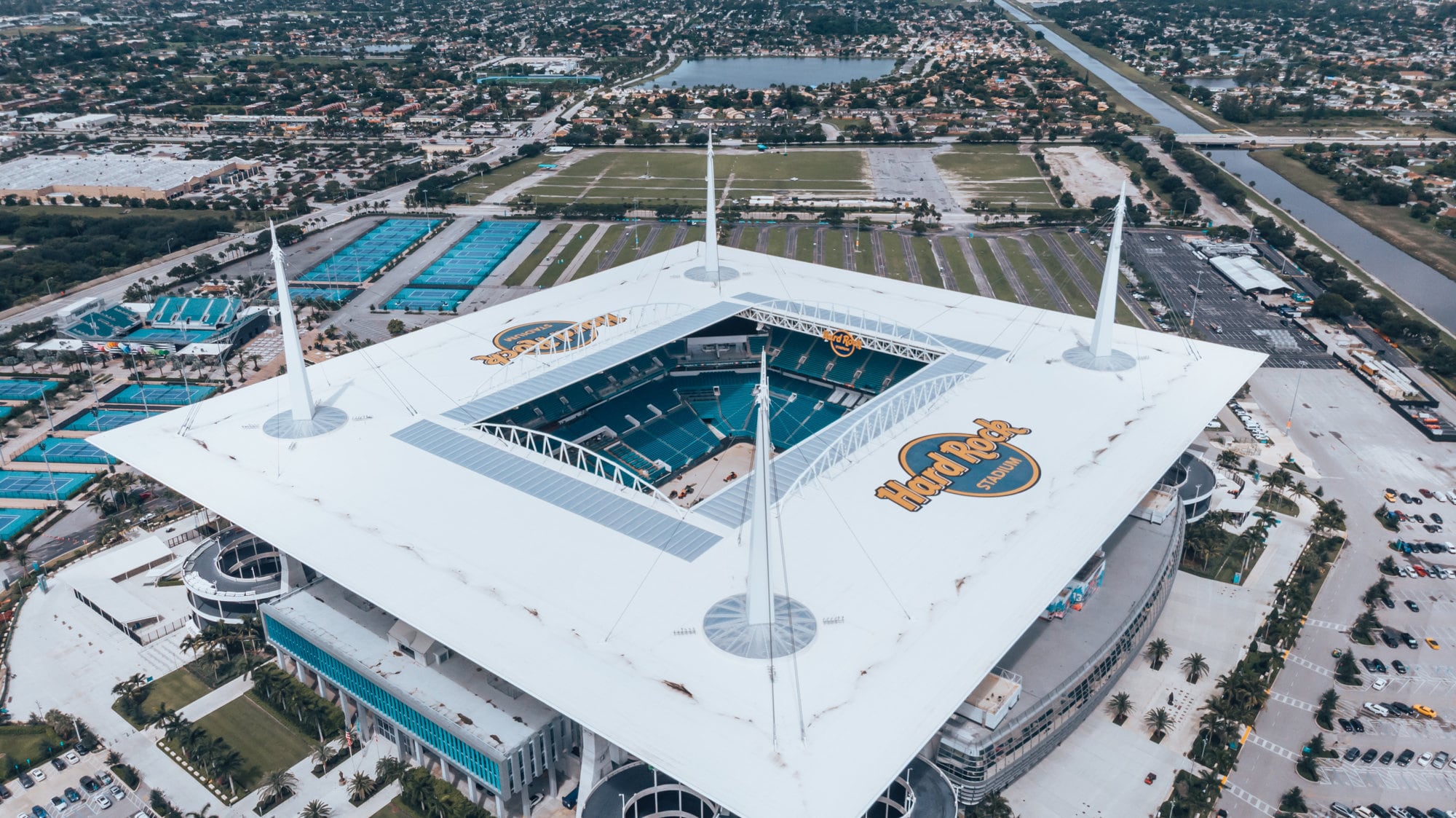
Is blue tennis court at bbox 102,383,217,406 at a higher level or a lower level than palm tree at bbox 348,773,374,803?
higher

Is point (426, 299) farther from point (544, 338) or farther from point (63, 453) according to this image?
point (544, 338)

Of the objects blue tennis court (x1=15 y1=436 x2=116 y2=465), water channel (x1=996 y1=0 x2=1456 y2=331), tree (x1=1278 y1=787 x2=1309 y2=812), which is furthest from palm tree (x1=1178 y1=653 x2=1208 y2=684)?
blue tennis court (x1=15 y1=436 x2=116 y2=465)

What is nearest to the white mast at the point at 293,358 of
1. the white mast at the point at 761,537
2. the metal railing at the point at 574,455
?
the metal railing at the point at 574,455

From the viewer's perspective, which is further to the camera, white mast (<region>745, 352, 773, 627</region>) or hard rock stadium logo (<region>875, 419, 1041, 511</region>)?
hard rock stadium logo (<region>875, 419, 1041, 511</region>)

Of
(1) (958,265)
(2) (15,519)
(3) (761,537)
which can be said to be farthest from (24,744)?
(1) (958,265)

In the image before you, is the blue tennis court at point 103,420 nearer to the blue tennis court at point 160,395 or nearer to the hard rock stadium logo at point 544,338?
the blue tennis court at point 160,395

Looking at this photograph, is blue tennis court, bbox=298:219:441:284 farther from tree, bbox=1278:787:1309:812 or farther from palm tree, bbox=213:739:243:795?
tree, bbox=1278:787:1309:812

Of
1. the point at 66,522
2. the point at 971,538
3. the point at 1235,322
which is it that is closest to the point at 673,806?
the point at 971,538
